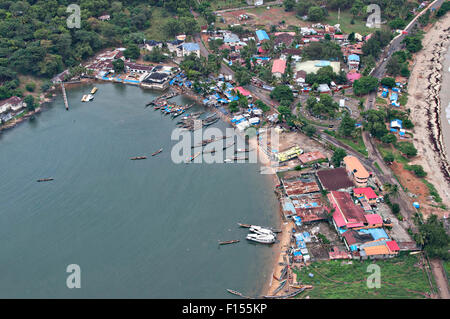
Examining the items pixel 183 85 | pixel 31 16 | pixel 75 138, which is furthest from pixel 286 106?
pixel 31 16

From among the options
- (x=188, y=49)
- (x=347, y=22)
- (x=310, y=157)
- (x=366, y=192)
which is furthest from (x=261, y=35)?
(x=366, y=192)

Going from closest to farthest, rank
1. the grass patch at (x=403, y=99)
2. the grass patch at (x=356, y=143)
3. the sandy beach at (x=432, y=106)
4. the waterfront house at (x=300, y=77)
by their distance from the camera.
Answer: the sandy beach at (x=432, y=106) < the grass patch at (x=356, y=143) < the grass patch at (x=403, y=99) < the waterfront house at (x=300, y=77)

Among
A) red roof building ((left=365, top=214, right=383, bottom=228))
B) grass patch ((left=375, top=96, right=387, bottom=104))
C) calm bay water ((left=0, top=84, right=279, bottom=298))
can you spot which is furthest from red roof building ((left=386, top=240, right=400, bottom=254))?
grass patch ((left=375, top=96, right=387, bottom=104))

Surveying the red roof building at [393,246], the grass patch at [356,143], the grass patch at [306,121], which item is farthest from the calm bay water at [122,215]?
the grass patch at [356,143]

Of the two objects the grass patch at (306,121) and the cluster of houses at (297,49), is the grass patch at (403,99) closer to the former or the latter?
the cluster of houses at (297,49)

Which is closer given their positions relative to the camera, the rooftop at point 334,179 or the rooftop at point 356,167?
the rooftop at point 356,167

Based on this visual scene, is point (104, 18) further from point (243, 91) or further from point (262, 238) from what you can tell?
point (262, 238)
